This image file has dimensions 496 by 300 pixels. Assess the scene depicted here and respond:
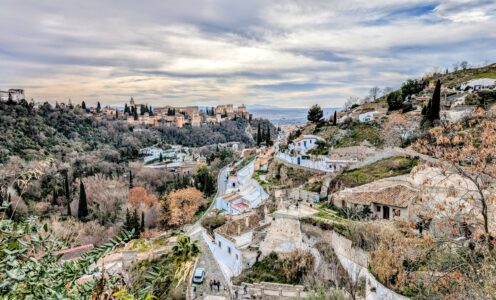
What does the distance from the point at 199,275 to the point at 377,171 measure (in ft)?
35.9

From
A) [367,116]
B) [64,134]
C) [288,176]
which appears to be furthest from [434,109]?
[64,134]

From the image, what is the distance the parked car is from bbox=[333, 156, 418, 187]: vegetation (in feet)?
26.8

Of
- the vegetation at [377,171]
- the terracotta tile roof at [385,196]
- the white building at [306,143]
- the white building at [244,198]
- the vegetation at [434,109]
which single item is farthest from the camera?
the white building at [306,143]

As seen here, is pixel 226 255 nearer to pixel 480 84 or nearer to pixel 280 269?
pixel 280 269

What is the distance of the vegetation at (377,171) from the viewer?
57.6 feet

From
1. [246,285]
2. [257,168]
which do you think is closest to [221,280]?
[246,285]

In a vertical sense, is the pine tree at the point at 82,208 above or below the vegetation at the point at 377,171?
below

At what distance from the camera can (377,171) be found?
61.8 ft

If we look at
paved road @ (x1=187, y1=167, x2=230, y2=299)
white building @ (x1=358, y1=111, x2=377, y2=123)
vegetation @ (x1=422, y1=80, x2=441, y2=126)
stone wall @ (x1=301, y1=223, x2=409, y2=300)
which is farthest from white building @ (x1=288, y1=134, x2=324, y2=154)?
stone wall @ (x1=301, y1=223, x2=409, y2=300)

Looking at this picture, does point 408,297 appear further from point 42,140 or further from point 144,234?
point 42,140

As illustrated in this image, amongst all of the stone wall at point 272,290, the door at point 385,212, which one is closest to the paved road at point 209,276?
the stone wall at point 272,290

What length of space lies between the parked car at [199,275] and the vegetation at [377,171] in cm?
818

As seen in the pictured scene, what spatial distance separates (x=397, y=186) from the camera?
48.0ft

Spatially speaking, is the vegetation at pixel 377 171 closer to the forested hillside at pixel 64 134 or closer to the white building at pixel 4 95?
the forested hillside at pixel 64 134
